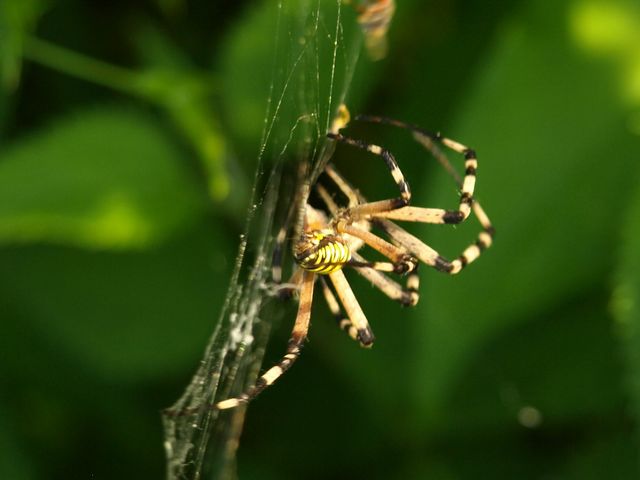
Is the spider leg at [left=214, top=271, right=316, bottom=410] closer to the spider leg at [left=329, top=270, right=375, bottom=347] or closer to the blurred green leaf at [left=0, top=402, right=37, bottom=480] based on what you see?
the spider leg at [left=329, top=270, right=375, bottom=347]

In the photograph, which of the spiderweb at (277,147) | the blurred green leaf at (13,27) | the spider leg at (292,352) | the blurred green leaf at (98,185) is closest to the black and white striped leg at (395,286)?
the spider leg at (292,352)

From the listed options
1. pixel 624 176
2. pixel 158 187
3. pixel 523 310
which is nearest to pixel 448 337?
pixel 523 310

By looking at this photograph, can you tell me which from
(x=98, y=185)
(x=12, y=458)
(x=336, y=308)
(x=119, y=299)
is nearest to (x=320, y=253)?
(x=336, y=308)

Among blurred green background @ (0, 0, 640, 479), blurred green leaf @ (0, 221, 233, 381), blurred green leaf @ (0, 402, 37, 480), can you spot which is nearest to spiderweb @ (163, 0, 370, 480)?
blurred green background @ (0, 0, 640, 479)

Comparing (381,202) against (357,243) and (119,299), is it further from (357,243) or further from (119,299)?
(119,299)

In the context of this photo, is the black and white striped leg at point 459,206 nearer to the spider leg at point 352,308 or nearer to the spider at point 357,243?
the spider at point 357,243

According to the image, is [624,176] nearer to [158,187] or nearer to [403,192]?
[403,192]
